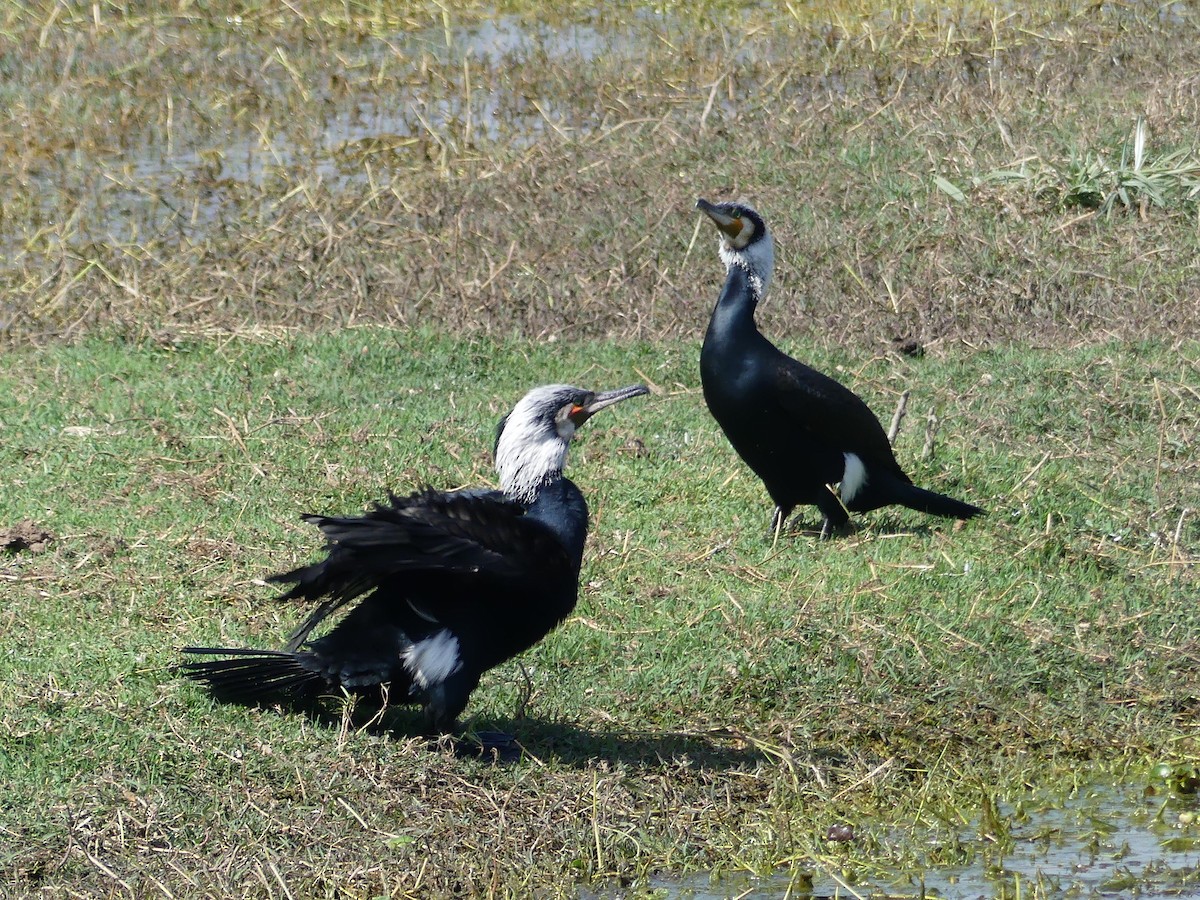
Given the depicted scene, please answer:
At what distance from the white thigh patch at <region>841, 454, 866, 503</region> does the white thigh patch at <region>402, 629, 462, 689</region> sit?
8.43 feet

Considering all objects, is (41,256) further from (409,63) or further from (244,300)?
(409,63)

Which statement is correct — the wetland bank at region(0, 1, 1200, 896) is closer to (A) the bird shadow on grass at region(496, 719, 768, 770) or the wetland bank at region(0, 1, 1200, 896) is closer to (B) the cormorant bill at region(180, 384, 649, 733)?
(A) the bird shadow on grass at region(496, 719, 768, 770)

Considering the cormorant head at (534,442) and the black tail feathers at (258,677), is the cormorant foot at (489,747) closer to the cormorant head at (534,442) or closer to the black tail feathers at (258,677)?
the black tail feathers at (258,677)

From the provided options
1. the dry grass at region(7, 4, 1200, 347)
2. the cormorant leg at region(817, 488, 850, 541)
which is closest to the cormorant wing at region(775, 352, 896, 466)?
the cormorant leg at region(817, 488, 850, 541)

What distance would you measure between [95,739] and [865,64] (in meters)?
9.11

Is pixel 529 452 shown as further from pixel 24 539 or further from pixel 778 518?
pixel 24 539

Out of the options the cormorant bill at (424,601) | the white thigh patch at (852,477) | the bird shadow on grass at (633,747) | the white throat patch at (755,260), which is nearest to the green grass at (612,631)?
the bird shadow on grass at (633,747)

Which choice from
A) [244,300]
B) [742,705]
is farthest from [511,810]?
[244,300]

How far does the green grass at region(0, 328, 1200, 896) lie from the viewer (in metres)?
4.30

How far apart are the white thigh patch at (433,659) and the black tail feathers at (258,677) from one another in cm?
30

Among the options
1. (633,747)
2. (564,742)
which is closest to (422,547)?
(564,742)

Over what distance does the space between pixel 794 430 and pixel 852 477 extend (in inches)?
12.3

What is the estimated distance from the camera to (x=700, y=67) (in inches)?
484

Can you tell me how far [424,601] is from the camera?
15.2 ft
